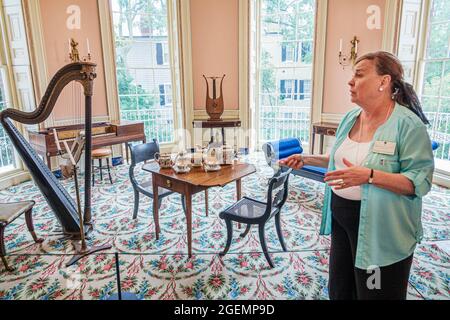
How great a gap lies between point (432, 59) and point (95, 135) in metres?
4.98

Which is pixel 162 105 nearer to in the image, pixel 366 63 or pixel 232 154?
pixel 232 154

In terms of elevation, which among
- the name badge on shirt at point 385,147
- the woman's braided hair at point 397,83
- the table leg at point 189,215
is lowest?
the table leg at point 189,215

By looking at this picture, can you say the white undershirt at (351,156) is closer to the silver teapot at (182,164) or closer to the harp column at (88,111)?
the silver teapot at (182,164)

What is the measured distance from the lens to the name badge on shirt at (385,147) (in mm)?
1211

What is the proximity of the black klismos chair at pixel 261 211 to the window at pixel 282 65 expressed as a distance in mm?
3694

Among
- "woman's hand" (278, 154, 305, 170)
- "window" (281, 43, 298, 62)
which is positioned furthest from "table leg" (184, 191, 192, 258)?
"window" (281, 43, 298, 62)

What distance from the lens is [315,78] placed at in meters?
5.67

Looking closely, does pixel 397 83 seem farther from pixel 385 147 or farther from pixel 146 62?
pixel 146 62

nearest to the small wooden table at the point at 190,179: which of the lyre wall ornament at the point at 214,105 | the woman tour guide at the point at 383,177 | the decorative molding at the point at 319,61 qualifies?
the woman tour guide at the point at 383,177

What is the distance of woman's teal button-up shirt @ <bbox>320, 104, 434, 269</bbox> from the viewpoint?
1184 mm

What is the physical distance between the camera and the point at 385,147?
1.22 metres

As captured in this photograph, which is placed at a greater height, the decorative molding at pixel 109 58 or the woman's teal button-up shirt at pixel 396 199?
the decorative molding at pixel 109 58
